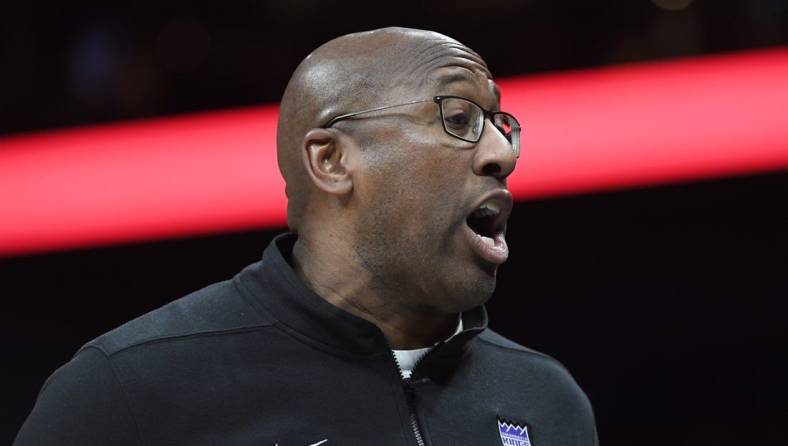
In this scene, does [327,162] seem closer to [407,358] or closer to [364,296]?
[364,296]

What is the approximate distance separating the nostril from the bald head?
0.63 ft

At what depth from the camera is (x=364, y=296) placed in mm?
2326

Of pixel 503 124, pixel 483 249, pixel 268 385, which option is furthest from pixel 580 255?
pixel 268 385

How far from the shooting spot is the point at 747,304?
472cm

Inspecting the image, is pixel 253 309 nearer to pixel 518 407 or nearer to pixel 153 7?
pixel 518 407

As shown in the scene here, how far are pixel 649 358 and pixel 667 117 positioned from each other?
92 cm

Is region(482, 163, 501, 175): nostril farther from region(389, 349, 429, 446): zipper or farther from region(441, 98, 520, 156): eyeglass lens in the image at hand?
region(389, 349, 429, 446): zipper

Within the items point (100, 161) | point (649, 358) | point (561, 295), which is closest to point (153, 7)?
point (100, 161)

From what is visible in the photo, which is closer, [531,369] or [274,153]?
[531,369]

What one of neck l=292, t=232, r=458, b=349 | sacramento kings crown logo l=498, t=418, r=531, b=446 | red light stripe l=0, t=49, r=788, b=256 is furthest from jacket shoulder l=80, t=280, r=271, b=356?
red light stripe l=0, t=49, r=788, b=256

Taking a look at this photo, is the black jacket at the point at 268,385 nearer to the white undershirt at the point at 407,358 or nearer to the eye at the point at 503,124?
the white undershirt at the point at 407,358

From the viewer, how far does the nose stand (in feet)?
7.50

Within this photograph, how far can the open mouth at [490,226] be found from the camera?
229cm

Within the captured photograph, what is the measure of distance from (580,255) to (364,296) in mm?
2555
